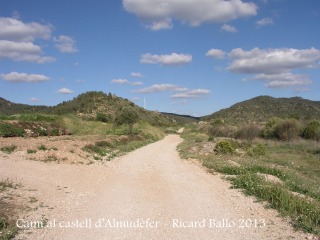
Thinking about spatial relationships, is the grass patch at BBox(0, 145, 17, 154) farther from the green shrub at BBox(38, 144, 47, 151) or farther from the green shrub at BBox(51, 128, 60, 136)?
the green shrub at BBox(51, 128, 60, 136)

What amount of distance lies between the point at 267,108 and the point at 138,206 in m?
116

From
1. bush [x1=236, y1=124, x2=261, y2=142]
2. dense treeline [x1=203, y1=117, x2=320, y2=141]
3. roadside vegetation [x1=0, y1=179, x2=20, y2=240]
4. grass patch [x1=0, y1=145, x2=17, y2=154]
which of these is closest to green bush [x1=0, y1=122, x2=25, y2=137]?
grass patch [x1=0, y1=145, x2=17, y2=154]

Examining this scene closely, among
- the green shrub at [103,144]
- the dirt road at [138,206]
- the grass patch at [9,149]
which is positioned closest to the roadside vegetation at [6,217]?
the dirt road at [138,206]

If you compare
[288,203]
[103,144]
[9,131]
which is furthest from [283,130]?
[288,203]

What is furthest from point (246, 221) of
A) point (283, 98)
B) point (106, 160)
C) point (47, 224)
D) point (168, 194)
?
point (283, 98)

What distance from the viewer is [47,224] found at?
27.2 feet

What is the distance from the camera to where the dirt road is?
7887mm

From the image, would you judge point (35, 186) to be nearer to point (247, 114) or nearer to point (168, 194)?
point (168, 194)

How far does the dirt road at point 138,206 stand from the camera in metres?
7.89

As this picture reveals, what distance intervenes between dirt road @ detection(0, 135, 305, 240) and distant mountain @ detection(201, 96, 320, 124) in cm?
9333

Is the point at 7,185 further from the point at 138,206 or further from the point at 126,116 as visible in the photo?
the point at 126,116

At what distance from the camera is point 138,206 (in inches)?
401

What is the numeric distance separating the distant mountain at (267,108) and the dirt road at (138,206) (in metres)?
93.3

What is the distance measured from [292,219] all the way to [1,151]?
14.7 m
